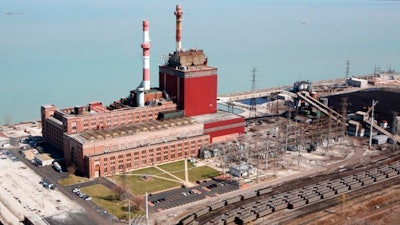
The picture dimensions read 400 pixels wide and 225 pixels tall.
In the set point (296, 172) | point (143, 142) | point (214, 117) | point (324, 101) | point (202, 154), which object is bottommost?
point (296, 172)

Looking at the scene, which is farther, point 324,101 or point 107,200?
point 324,101

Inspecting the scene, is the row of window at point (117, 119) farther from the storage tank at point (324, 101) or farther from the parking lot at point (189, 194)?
the storage tank at point (324, 101)

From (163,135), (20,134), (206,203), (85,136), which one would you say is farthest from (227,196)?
(20,134)

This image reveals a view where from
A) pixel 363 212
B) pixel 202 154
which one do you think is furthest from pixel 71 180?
pixel 363 212

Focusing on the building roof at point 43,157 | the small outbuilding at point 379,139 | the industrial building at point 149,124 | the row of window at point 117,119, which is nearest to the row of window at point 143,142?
the industrial building at point 149,124

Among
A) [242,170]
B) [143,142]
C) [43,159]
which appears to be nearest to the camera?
[242,170]

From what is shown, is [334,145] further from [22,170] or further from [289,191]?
[22,170]

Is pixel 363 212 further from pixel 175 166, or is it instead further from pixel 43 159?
pixel 43 159
